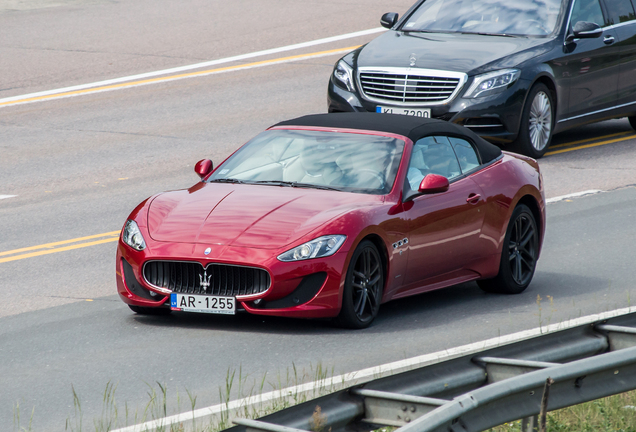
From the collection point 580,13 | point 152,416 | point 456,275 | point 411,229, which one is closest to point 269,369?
point 152,416

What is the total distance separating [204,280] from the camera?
26.7ft

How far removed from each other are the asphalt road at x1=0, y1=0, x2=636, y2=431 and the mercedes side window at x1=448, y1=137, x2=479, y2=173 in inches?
42.8

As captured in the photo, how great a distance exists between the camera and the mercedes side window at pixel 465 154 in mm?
9680

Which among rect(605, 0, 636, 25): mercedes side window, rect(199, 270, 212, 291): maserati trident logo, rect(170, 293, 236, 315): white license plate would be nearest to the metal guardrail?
rect(170, 293, 236, 315): white license plate

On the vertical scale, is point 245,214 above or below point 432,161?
below

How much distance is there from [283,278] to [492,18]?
8828mm

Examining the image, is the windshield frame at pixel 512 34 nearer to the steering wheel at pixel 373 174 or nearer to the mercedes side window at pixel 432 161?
the mercedes side window at pixel 432 161

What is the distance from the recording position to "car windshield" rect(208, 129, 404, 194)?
8961mm

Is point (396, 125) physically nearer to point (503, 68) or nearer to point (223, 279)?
point (223, 279)

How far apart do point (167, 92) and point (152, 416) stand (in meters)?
14.4

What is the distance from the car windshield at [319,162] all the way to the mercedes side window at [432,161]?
18cm

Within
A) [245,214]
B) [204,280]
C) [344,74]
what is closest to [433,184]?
[245,214]

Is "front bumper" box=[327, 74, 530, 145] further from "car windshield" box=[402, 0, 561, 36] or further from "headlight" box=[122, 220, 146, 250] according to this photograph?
"headlight" box=[122, 220, 146, 250]

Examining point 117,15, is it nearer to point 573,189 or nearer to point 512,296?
point 573,189
